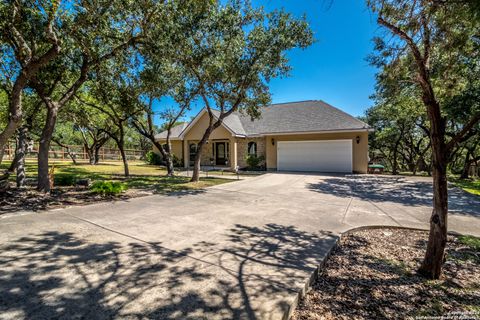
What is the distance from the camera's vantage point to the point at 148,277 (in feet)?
9.75

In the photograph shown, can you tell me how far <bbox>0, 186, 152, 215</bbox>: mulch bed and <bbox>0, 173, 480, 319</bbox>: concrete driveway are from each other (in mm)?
722

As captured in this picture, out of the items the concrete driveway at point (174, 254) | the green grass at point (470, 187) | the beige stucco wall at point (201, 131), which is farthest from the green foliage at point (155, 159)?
the green grass at point (470, 187)

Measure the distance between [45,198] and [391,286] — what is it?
29.1 ft

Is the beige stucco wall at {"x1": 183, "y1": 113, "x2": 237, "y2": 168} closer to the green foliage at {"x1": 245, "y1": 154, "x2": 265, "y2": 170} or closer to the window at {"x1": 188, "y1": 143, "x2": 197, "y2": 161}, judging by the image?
the window at {"x1": 188, "y1": 143, "x2": 197, "y2": 161}

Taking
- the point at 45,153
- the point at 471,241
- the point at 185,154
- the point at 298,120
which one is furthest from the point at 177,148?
the point at 471,241

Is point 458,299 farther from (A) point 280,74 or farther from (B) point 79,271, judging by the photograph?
(A) point 280,74

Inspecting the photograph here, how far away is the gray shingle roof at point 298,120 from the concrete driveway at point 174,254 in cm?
969

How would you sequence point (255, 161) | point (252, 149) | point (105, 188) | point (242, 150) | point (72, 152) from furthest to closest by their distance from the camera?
point (72, 152)
point (242, 150)
point (252, 149)
point (255, 161)
point (105, 188)

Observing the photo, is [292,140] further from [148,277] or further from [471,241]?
[148,277]

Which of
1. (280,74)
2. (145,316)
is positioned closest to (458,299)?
(145,316)

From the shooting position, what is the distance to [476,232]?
4.96m

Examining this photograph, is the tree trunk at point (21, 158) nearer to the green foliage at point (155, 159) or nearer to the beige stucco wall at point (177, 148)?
the beige stucco wall at point (177, 148)

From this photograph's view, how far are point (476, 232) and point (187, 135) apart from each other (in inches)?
736

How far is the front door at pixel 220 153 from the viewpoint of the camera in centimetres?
2039
